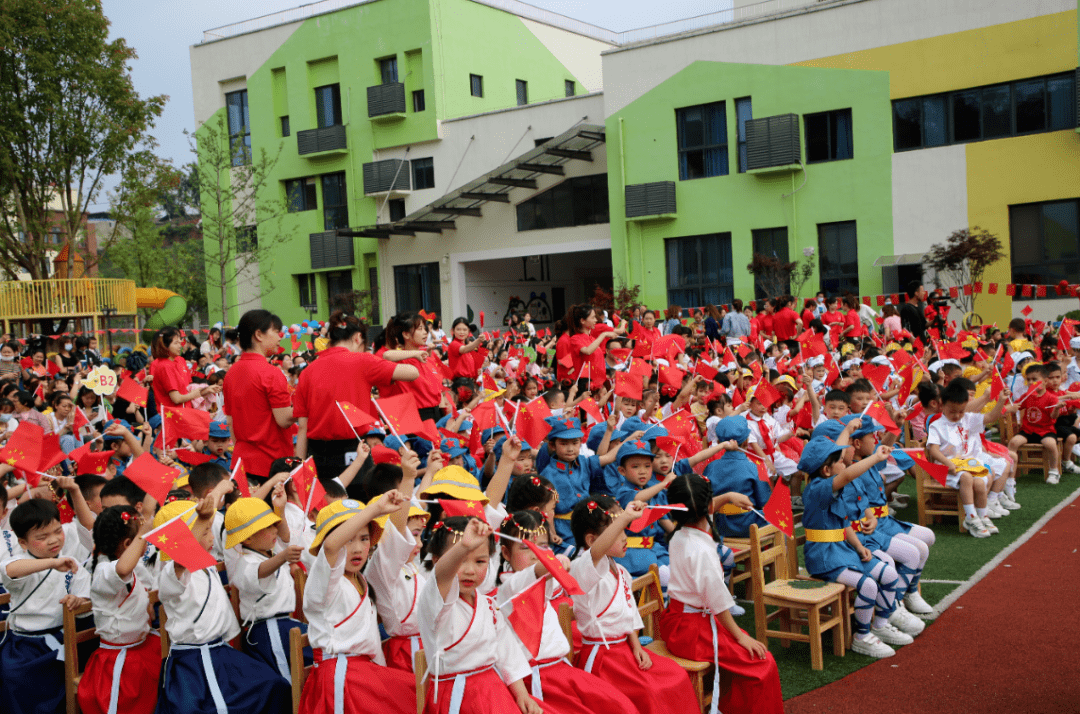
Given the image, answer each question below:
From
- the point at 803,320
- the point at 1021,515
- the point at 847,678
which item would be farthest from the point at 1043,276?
the point at 847,678

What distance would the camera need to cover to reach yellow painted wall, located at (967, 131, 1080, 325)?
1830 centimetres

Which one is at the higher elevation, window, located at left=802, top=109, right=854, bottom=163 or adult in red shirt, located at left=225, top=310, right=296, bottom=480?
window, located at left=802, top=109, right=854, bottom=163

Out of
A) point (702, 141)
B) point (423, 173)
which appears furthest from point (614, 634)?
point (423, 173)

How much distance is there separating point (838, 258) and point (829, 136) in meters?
2.78

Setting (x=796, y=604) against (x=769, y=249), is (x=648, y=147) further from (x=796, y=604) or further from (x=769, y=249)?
(x=796, y=604)

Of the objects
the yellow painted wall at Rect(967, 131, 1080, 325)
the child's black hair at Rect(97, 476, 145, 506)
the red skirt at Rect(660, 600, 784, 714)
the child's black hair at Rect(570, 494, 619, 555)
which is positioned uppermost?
the yellow painted wall at Rect(967, 131, 1080, 325)

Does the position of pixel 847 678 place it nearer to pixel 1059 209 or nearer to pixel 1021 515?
pixel 1021 515

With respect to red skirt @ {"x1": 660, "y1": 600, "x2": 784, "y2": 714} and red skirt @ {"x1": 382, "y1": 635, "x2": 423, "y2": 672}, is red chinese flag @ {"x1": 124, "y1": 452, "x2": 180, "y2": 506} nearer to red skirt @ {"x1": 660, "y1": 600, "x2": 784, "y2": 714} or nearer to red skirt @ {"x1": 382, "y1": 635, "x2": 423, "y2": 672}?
red skirt @ {"x1": 382, "y1": 635, "x2": 423, "y2": 672}

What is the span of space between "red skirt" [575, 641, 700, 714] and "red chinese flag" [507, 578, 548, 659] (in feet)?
1.44

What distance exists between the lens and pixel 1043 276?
746 inches

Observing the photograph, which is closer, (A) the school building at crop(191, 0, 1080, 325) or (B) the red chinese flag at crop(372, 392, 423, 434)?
(B) the red chinese flag at crop(372, 392, 423, 434)

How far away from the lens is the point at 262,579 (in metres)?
4.18

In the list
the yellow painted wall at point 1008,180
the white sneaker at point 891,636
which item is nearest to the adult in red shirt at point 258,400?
the white sneaker at point 891,636

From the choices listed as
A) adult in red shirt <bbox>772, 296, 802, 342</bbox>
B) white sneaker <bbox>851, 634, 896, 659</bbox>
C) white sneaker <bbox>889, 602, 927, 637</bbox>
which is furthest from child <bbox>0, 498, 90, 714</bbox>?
A: adult in red shirt <bbox>772, 296, 802, 342</bbox>
